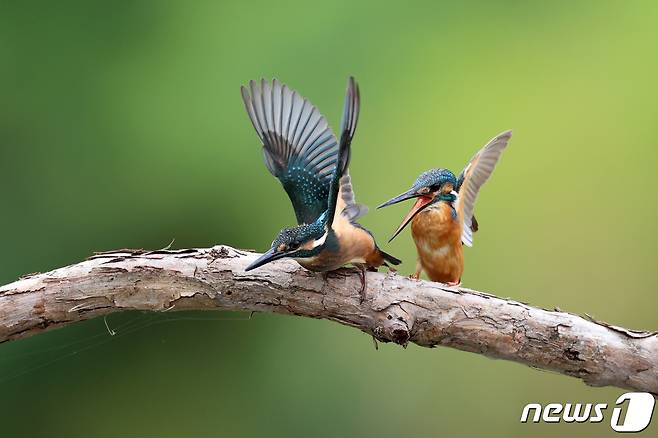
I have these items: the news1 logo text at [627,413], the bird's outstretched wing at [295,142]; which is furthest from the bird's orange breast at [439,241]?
the news1 logo text at [627,413]

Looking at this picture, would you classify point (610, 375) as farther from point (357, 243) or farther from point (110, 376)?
point (110, 376)

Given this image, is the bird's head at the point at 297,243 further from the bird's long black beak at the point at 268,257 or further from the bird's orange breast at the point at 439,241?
the bird's orange breast at the point at 439,241

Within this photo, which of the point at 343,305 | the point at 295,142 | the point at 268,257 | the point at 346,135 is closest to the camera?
the point at 346,135

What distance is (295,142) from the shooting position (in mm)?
1626

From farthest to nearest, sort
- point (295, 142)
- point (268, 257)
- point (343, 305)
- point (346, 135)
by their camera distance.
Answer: point (295, 142), point (343, 305), point (268, 257), point (346, 135)

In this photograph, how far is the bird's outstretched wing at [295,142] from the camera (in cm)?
159

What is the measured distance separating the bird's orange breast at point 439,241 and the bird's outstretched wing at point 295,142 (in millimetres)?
198

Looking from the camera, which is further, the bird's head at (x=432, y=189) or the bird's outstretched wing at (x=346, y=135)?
the bird's head at (x=432, y=189)

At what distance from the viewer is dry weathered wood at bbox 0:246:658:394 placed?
152 centimetres

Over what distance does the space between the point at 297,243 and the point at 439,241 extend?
329mm

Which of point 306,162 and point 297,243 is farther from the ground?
point 306,162

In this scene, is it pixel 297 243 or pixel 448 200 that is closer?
pixel 297 243

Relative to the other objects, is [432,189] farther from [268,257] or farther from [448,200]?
[268,257]

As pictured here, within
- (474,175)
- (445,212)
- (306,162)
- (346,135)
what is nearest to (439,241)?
(445,212)
